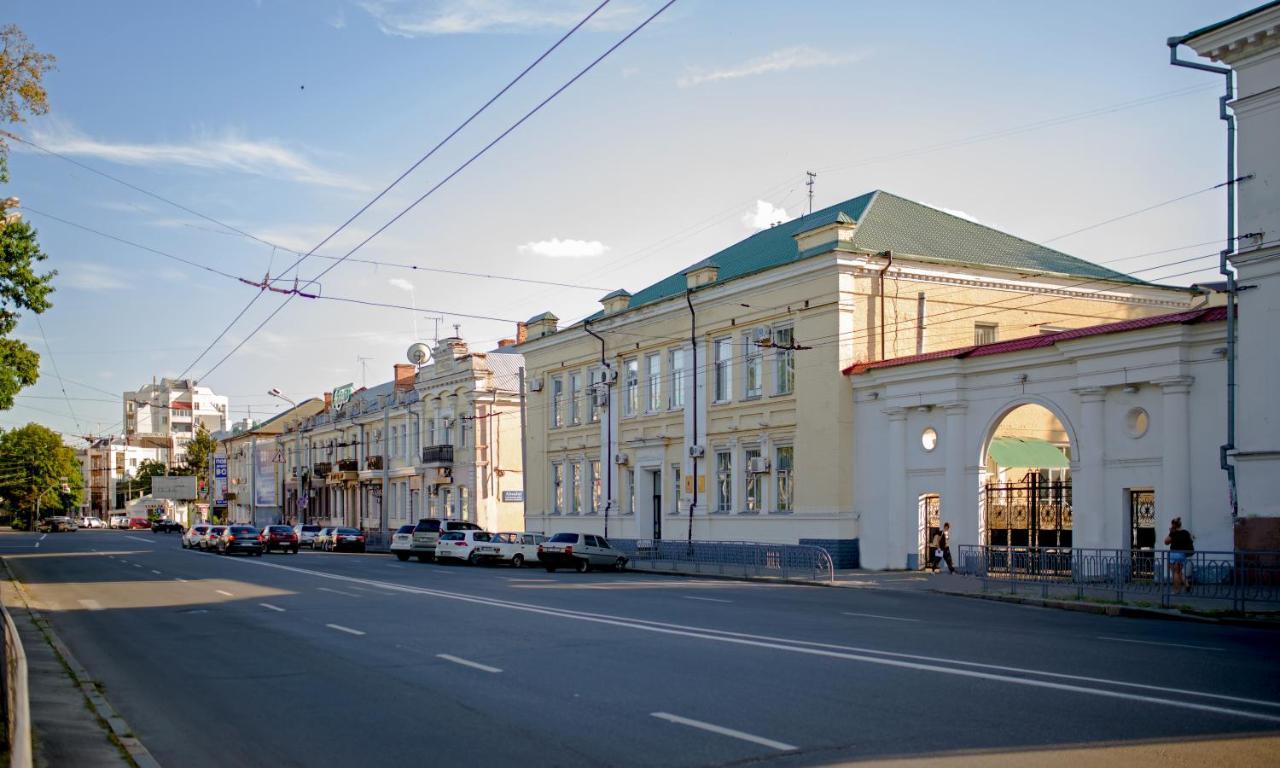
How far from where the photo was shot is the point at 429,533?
155 feet

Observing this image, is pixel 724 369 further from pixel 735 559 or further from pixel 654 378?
pixel 735 559

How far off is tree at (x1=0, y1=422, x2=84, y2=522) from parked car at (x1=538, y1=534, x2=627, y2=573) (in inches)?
4132

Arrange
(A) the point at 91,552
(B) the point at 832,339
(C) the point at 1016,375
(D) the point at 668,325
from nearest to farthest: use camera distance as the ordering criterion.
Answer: (C) the point at 1016,375 < (B) the point at 832,339 < (D) the point at 668,325 < (A) the point at 91,552

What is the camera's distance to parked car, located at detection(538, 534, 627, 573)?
123ft

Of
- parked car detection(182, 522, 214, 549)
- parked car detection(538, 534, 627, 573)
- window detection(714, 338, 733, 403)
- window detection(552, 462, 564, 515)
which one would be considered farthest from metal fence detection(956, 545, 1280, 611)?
parked car detection(182, 522, 214, 549)

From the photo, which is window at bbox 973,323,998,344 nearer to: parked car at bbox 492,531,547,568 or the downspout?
the downspout

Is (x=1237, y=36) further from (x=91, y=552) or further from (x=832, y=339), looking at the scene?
(x=91, y=552)

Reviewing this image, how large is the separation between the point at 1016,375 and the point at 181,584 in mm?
21662

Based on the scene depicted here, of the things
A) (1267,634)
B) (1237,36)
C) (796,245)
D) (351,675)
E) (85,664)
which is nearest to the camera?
(351,675)

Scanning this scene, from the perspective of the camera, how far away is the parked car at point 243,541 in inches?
2040

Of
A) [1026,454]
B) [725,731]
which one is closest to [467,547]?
[1026,454]

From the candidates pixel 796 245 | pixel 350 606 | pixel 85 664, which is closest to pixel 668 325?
pixel 796 245

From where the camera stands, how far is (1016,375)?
29.3m

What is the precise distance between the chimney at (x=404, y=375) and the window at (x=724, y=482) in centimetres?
3799
